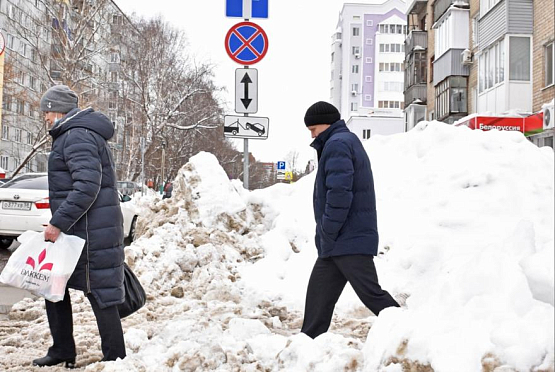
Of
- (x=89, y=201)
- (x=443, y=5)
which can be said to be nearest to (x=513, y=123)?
(x=443, y=5)

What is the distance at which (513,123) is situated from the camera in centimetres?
2269

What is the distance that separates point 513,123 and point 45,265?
20559 millimetres

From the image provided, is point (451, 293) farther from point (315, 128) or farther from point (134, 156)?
point (134, 156)

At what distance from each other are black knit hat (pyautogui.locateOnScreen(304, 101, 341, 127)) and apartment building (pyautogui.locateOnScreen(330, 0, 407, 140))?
8386 cm

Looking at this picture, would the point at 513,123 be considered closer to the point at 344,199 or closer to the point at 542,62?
the point at 542,62

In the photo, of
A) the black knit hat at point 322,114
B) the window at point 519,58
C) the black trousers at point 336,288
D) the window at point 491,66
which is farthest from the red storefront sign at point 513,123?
the black trousers at point 336,288

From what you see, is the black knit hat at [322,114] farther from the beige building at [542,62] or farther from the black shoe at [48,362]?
the beige building at [542,62]

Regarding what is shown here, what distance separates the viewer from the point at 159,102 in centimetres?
4384

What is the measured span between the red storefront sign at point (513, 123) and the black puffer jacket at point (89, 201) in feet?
64.7

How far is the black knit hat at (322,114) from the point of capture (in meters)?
4.83

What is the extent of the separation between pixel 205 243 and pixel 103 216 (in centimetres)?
417

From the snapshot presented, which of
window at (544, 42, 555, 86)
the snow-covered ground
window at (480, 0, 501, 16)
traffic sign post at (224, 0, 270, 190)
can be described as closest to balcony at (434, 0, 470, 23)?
window at (480, 0, 501, 16)

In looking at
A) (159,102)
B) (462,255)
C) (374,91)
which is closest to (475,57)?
(159,102)

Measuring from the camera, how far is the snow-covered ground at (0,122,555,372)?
2.74 metres
